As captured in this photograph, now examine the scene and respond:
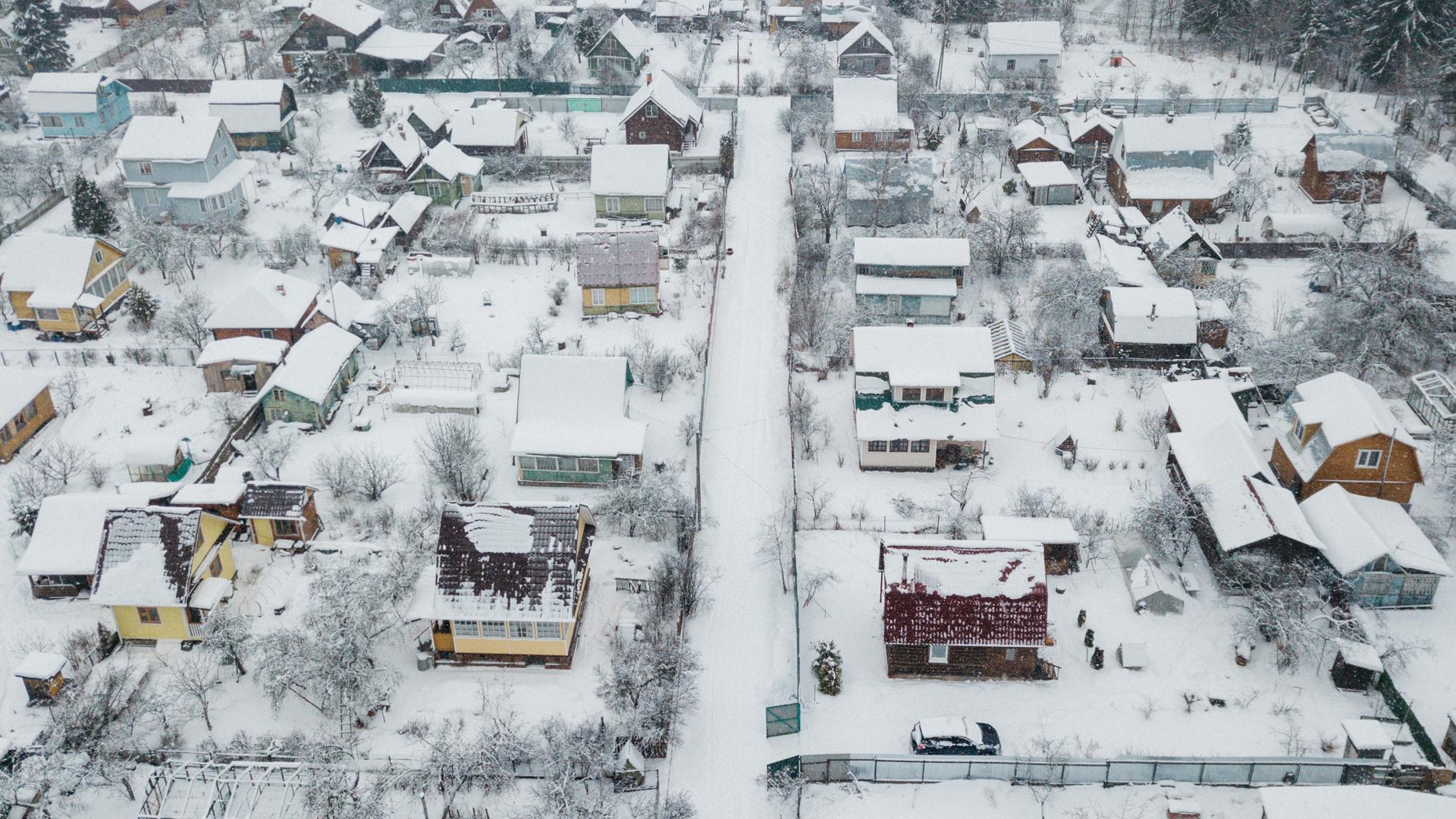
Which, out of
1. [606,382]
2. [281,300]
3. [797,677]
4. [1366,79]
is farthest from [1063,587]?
[1366,79]

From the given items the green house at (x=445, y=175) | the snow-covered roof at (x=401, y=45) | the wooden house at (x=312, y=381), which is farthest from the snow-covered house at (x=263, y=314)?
the snow-covered roof at (x=401, y=45)

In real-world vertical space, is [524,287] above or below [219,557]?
above

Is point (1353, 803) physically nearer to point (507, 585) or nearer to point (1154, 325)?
point (507, 585)

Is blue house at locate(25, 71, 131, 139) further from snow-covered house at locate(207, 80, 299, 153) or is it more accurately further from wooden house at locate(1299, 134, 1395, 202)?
wooden house at locate(1299, 134, 1395, 202)

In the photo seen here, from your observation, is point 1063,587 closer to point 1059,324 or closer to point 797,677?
point 797,677

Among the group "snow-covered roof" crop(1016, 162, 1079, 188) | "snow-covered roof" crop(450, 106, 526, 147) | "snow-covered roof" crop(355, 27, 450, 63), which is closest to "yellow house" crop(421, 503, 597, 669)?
"snow-covered roof" crop(1016, 162, 1079, 188)

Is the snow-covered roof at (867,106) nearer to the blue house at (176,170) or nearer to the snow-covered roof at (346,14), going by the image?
the blue house at (176,170)
